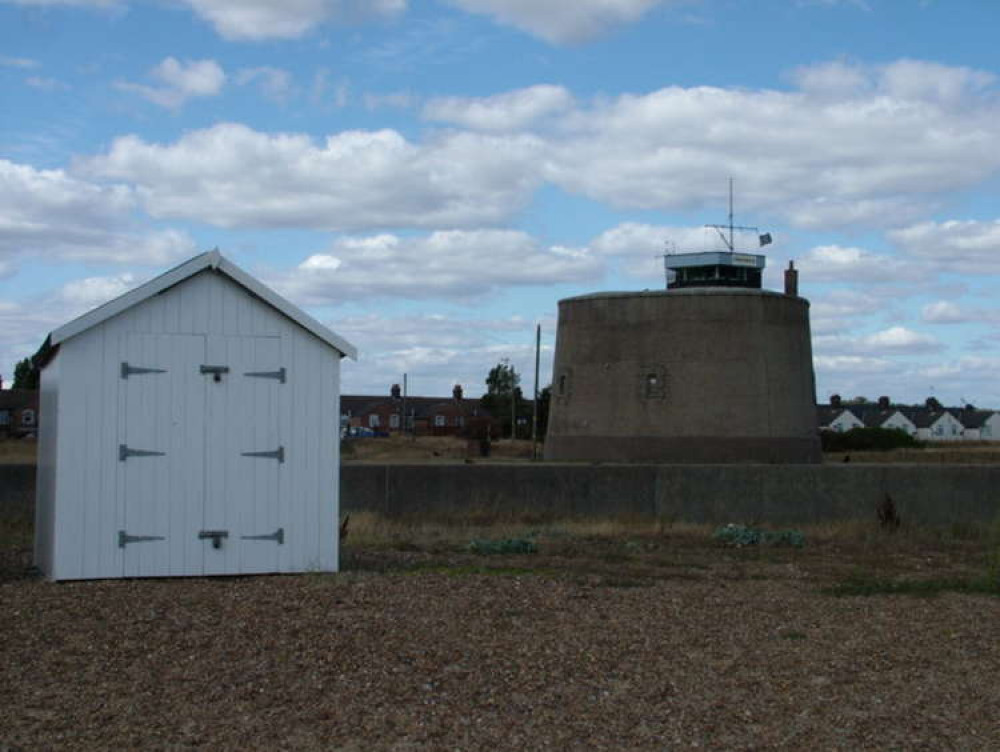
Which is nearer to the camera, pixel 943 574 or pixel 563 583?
pixel 563 583

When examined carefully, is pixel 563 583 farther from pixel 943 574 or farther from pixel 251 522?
pixel 943 574

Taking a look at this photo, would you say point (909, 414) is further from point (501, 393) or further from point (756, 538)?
point (756, 538)

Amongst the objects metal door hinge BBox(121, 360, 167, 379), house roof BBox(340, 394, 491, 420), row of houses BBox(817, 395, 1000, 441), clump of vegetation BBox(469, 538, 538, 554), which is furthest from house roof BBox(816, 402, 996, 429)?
metal door hinge BBox(121, 360, 167, 379)

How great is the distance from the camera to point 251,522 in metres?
12.3

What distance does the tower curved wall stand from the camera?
3122 cm

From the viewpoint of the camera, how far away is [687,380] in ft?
103

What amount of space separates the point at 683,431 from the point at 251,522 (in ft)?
66.2

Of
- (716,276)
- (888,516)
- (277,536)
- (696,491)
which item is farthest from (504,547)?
(716,276)

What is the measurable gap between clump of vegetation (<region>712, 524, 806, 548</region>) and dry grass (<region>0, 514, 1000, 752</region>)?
10.5 feet

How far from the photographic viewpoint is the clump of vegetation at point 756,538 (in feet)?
54.5

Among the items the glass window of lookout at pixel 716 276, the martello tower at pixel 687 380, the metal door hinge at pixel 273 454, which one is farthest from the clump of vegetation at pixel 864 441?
the metal door hinge at pixel 273 454

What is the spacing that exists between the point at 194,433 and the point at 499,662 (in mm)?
4804

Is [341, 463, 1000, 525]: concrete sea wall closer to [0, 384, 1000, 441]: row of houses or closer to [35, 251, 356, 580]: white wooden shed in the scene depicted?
[35, 251, 356, 580]: white wooden shed

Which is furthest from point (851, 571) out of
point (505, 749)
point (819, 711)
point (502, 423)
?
point (502, 423)
